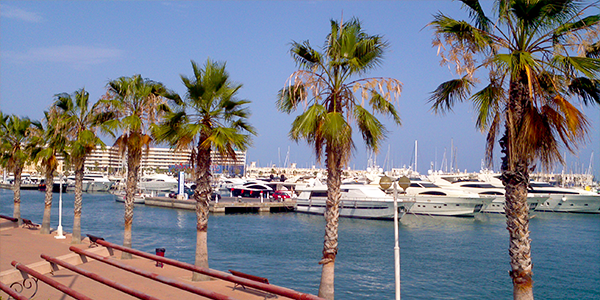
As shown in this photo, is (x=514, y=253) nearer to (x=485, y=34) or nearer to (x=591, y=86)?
(x=591, y=86)

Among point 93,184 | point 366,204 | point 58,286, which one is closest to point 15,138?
point 58,286

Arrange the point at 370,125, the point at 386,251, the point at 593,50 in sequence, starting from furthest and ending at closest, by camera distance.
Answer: the point at 386,251
the point at 370,125
the point at 593,50

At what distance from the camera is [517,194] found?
8570mm

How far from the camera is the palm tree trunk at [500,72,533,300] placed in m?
8.41

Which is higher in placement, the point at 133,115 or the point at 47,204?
the point at 133,115

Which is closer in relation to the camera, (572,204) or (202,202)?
(202,202)

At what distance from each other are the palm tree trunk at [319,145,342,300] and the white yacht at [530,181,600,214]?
62995 millimetres

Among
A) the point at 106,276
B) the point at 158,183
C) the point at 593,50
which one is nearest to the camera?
the point at 593,50

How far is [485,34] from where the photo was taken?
8914mm

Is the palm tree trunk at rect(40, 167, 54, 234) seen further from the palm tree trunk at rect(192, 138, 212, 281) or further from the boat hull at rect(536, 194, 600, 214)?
the boat hull at rect(536, 194, 600, 214)

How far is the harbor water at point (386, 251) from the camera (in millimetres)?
21359

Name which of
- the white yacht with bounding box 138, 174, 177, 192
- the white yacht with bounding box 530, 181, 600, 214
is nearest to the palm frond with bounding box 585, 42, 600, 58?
the white yacht with bounding box 530, 181, 600, 214

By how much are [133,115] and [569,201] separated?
6761cm

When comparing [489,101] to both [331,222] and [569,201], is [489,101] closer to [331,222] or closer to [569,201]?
[331,222]
